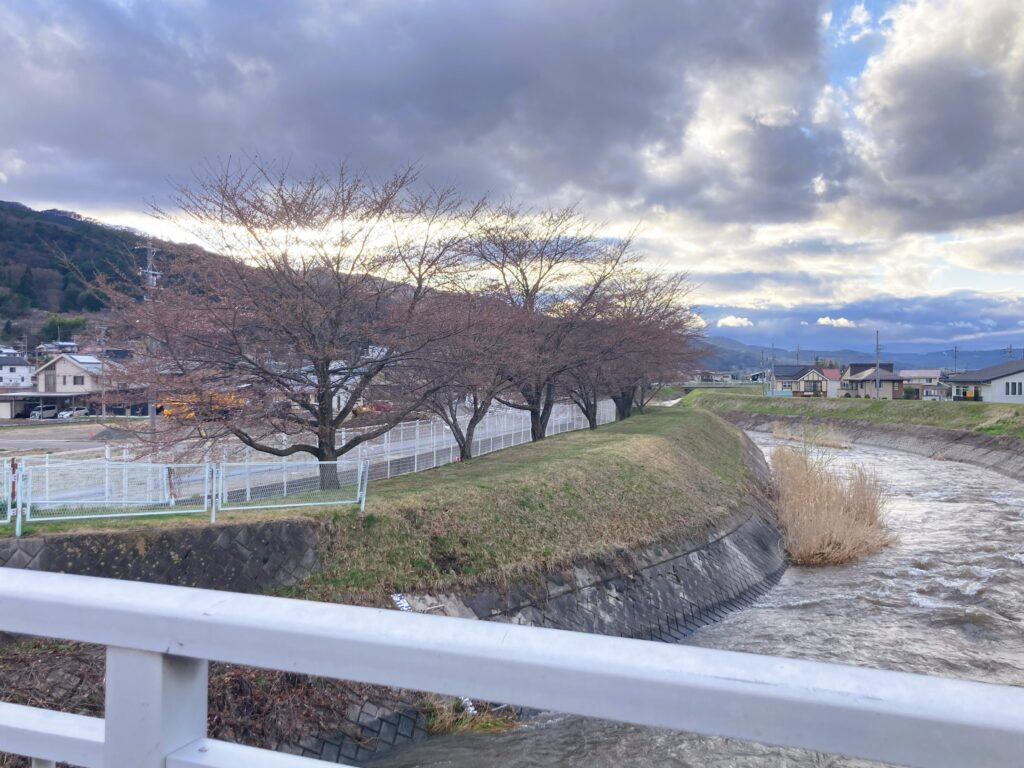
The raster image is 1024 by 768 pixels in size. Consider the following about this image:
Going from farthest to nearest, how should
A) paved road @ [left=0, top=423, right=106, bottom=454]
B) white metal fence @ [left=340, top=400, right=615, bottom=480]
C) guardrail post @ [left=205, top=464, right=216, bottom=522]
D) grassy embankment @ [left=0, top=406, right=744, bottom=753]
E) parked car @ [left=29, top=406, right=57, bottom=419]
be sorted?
1. parked car @ [left=29, top=406, right=57, bottom=419]
2. paved road @ [left=0, top=423, right=106, bottom=454]
3. white metal fence @ [left=340, top=400, right=615, bottom=480]
4. guardrail post @ [left=205, top=464, right=216, bottom=522]
5. grassy embankment @ [left=0, top=406, right=744, bottom=753]

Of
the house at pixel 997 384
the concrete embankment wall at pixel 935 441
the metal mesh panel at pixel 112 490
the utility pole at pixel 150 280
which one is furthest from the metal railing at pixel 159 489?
the house at pixel 997 384

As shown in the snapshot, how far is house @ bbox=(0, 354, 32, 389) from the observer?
66.5 m

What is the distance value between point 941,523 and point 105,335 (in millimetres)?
21467

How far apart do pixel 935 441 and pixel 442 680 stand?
4623cm

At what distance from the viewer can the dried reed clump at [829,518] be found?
16.2 meters

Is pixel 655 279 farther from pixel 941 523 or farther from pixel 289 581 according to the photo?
pixel 289 581

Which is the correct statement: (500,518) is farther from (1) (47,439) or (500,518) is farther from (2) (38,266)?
(2) (38,266)

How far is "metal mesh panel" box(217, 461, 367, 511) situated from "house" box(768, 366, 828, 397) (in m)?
78.6

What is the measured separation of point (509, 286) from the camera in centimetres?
2395

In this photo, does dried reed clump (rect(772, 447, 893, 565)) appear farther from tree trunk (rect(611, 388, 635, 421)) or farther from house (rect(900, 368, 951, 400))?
house (rect(900, 368, 951, 400))

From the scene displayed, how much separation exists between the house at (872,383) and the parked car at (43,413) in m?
71.7

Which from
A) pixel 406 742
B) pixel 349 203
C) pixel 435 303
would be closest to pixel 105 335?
pixel 349 203

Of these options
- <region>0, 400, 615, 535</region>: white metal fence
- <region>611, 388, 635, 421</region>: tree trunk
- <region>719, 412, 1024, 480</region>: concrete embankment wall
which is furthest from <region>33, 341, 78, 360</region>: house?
<region>719, 412, 1024, 480</region>: concrete embankment wall

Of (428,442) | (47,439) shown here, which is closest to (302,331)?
(428,442)
